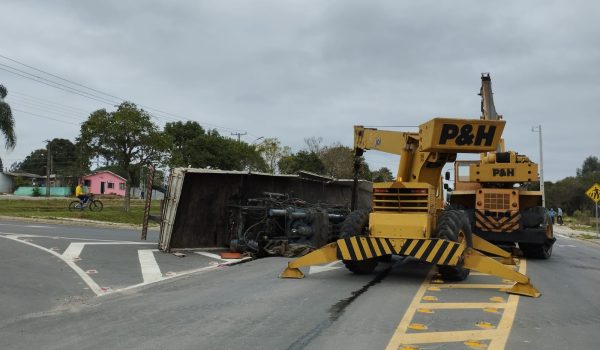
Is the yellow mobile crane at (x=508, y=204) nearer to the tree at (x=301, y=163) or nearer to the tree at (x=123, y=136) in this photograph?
the tree at (x=123, y=136)

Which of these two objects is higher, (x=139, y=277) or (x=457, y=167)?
(x=457, y=167)

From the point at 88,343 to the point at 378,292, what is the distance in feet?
14.5

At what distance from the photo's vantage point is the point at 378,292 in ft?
26.8

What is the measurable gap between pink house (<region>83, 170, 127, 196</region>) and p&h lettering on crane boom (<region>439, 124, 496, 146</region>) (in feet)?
262

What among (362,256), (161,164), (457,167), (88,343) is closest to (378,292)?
(362,256)

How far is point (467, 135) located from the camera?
927 cm

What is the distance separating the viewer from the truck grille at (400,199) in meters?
9.37

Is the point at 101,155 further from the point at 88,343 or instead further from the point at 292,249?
the point at 88,343

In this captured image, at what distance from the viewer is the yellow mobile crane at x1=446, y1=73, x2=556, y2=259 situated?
542 inches

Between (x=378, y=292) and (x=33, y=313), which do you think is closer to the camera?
(x=33, y=313)

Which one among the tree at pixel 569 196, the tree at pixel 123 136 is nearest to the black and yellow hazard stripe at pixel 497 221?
the tree at pixel 123 136

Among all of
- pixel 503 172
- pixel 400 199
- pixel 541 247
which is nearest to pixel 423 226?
pixel 400 199

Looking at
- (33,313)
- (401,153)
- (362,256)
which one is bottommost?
(33,313)

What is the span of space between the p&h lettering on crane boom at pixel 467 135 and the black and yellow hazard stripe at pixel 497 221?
17.5 ft
